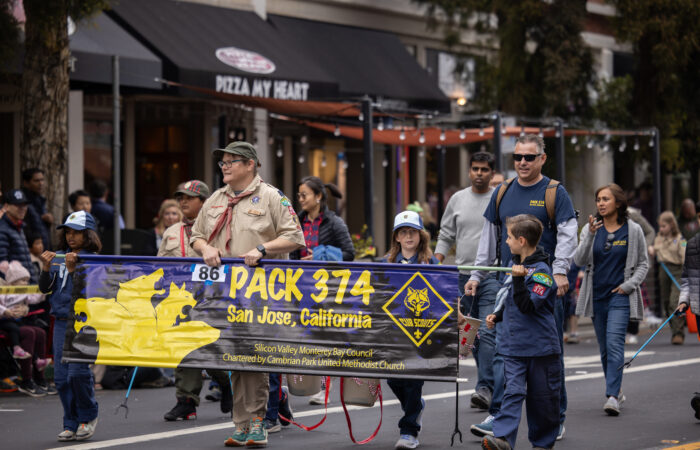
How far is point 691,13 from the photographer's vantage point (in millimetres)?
22234

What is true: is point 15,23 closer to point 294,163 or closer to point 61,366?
point 61,366

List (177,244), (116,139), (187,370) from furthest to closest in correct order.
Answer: (116,139), (177,244), (187,370)

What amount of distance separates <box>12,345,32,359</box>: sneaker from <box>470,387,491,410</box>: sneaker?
448 cm

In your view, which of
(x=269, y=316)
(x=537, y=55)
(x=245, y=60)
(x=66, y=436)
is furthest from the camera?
(x=537, y=55)

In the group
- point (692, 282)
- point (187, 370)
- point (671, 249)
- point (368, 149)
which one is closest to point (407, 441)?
point (187, 370)

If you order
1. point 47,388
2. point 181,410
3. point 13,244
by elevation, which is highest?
point 13,244

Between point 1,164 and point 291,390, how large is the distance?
10630mm

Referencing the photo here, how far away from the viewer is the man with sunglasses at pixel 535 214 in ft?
26.5

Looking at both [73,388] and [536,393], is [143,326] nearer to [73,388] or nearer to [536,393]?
[73,388]

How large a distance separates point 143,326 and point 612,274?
4.05m

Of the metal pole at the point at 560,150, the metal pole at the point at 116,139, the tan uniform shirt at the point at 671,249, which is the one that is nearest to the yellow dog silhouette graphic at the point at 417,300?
the metal pole at the point at 116,139

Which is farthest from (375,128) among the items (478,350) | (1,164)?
(478,350)

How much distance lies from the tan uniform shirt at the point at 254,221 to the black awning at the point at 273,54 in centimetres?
963

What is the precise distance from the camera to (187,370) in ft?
31.7
